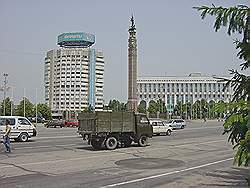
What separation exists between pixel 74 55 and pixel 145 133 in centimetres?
10818

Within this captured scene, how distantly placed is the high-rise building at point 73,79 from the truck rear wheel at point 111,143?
105m

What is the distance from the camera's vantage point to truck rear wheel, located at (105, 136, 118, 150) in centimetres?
2141

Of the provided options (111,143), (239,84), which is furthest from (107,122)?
(239,84)

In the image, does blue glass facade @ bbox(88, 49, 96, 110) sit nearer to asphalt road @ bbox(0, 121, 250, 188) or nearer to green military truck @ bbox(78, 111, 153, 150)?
green military truck @ bbox(78, 111, 153, 150)

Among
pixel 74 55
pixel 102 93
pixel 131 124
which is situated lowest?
pixel 131 124

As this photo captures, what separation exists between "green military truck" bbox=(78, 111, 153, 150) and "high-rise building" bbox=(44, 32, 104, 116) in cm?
10335

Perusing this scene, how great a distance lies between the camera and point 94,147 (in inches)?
872

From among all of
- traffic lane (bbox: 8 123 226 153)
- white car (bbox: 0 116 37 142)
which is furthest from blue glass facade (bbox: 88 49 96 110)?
white car (bbox: 0 116 37 142)

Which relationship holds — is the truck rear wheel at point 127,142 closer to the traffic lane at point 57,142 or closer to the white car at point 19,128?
the traffic lane at point 57,142

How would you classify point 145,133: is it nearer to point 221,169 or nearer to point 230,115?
point 221,169

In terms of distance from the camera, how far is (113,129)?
2214cm

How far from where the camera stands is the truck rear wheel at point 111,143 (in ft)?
70.2

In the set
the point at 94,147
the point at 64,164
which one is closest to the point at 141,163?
the point at 64,164

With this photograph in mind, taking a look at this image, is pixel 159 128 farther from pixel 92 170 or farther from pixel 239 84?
pixel 239 84
